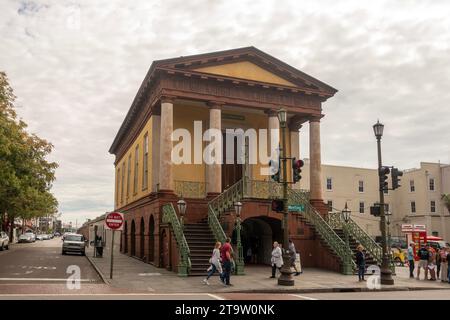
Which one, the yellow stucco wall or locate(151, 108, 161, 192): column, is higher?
the yellow stucco wall

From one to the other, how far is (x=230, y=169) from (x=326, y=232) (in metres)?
8.08

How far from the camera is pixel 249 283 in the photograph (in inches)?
714

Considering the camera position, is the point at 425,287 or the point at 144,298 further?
the point at 425,287

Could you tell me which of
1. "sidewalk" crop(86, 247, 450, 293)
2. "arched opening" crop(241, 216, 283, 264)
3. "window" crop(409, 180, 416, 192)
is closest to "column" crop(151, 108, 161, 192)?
"arched opening" crop(241, 216, 283, 264)

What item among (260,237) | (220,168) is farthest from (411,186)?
(220,168)

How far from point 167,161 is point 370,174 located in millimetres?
39705

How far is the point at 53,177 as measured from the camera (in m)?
40.5

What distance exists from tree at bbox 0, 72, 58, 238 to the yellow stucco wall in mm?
10465

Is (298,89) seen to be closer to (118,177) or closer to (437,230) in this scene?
(118,177)

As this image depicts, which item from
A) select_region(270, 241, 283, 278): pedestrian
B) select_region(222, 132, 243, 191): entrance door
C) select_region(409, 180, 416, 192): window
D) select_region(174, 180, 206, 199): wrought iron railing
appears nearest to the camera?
select_region(270, 241, 283, 278): pedestrian

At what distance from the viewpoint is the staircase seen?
2066 centimetres

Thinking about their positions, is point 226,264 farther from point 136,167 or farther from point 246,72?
point 136,167

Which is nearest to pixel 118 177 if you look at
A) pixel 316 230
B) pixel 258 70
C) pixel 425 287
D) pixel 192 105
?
pixel 192 105

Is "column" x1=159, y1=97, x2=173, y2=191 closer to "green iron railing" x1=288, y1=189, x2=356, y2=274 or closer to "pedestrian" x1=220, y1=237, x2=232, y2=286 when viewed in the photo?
"green iron railing" x1=288, y1=189, x2=356, y2=274
